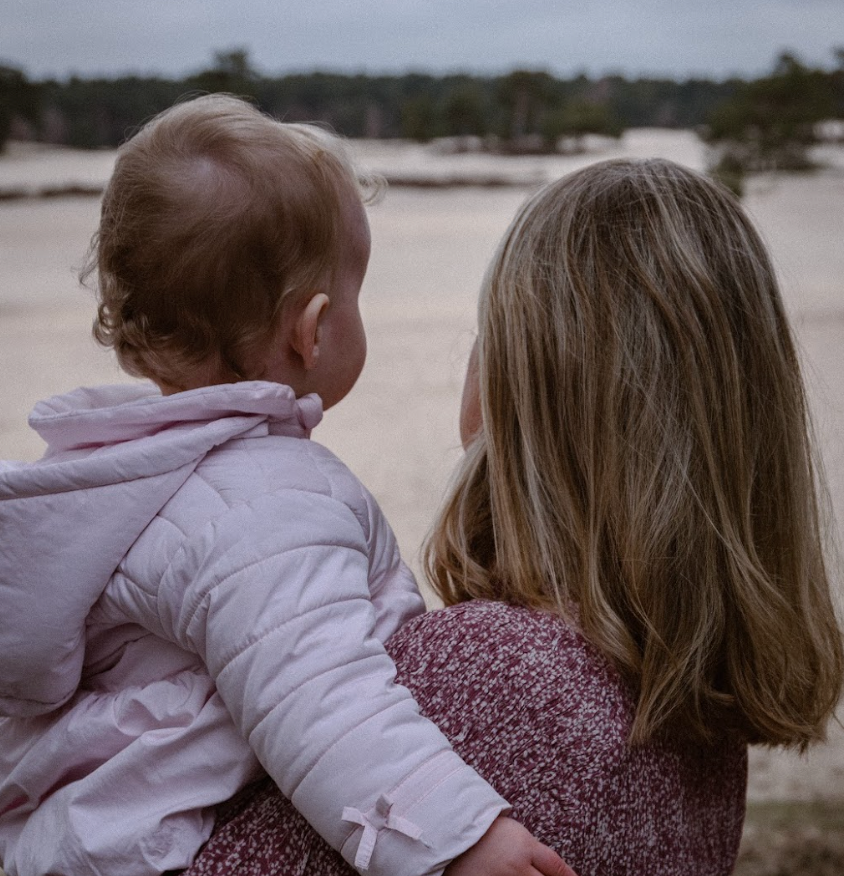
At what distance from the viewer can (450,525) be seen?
96cm

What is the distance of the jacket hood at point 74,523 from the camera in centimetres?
81

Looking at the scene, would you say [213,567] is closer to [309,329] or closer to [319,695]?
[319,695]

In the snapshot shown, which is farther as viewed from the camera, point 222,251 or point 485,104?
point 485,104

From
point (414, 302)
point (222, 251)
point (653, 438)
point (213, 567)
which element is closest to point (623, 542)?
point (653, 438)

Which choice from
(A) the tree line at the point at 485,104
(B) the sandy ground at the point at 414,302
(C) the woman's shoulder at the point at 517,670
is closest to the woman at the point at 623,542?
(C) the woman's shoulder at the point at 517,670


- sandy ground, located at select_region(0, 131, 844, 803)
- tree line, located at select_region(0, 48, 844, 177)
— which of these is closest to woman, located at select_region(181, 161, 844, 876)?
sandy ground, located at select_region(0, 131, 844, 803)

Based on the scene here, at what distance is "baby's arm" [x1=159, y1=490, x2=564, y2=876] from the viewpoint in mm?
733

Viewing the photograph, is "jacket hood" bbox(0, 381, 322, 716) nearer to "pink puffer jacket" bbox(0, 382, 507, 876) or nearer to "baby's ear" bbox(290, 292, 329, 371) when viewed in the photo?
"pink puffer jacket" bbox(0, 382, 507, 876)

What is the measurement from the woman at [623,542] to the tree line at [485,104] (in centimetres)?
604

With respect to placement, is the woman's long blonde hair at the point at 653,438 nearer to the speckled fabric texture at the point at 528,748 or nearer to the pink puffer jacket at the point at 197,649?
the speckled fabric texture at the point at 528,748

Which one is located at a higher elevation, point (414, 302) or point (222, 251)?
point (222, 251)

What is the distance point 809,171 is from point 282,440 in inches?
437

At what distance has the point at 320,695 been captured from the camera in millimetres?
749

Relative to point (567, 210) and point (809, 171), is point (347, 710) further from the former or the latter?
point (809, 171)
